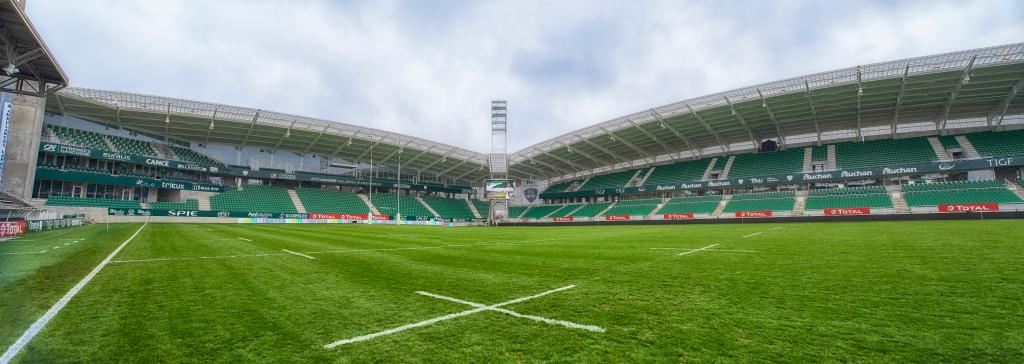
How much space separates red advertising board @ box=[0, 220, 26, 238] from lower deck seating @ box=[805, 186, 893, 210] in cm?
4958

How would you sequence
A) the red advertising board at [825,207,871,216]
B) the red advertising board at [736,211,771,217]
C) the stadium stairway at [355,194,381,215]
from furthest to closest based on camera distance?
1. the stadium stairway at [355,194,381,215]
2. the red advertising board at [736,211,771,217]
3. the red advertising board at [825,207,871,216]

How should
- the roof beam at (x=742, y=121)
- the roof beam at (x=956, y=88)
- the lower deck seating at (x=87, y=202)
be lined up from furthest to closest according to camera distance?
the roof beam at (x=742, y=121) < the lower deck seating at (x=87, y=202) < the roof beam at (x=956, y=88)

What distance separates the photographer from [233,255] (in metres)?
8.63

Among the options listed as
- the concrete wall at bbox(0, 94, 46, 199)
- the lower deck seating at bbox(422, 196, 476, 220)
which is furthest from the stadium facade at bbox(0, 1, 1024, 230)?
the lower deck seating at bbox(422, 196, 476, 220)

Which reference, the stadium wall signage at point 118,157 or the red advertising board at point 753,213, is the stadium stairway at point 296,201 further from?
the red advertising board at point 753,213

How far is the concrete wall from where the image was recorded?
16.7 m

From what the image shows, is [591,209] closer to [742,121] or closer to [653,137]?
[653,137]

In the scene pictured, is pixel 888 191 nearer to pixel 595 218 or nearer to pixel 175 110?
pixel 595 218

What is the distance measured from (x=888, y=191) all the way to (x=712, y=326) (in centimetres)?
4368

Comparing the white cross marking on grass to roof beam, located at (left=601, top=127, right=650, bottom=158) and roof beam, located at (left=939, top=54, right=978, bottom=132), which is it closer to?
roof beam, located at (left=939, top=54, right=978, bottom=132)

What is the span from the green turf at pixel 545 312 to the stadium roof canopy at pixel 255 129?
37.2m

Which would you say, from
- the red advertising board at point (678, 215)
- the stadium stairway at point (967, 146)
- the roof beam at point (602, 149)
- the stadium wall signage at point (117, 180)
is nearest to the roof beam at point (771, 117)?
the red advertising board at point (678, 215)

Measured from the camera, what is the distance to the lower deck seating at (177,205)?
3691 centimetres

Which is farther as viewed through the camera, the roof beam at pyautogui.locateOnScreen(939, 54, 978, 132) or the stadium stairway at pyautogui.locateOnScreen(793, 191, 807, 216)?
the stadium stairway at pyautogui.locateOnScreen(793, 191, 807, 216)
